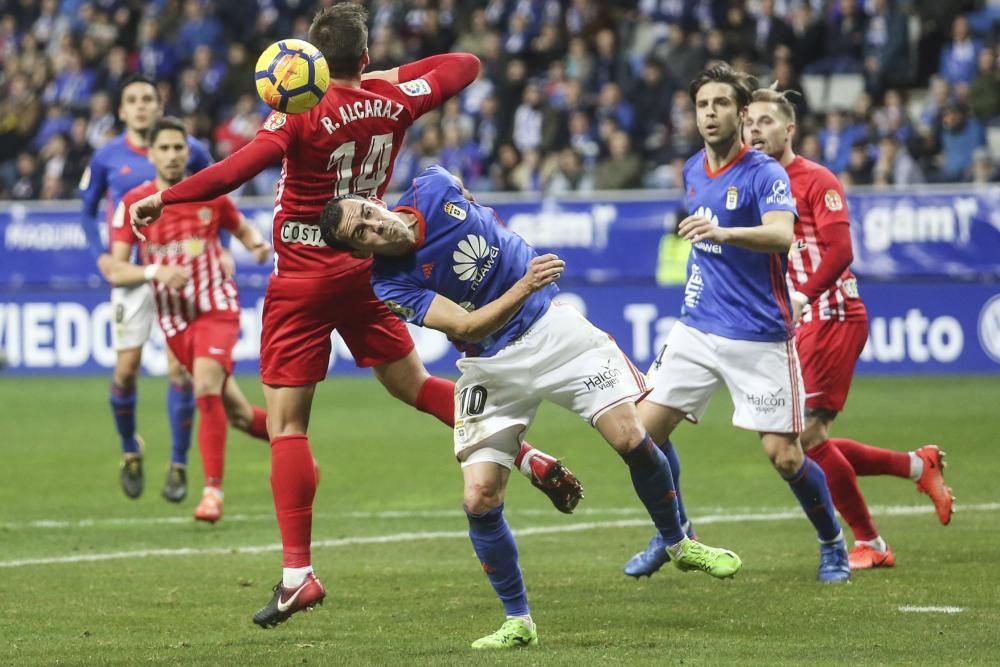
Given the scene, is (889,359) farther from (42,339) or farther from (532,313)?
(532,313)

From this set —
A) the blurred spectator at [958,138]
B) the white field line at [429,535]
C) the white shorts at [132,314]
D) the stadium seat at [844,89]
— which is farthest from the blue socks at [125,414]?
the stadium seat at [844,89]

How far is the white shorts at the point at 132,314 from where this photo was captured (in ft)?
38.6

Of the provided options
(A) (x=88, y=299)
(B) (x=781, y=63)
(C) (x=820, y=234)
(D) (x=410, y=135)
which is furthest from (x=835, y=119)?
(C) (x=820, y=234)

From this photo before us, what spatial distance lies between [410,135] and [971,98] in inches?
313

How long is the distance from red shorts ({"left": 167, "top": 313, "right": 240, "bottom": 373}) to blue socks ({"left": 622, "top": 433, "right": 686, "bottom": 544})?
14.3 ft

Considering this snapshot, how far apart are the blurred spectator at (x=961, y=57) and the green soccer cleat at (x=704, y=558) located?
54.0 ft

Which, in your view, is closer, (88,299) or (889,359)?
(889,359)

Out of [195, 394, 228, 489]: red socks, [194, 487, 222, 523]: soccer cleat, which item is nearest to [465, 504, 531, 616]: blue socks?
[194, 487, 222, 523]: soccer cleat

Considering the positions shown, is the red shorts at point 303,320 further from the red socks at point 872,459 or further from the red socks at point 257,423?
the red socks at point 257,423

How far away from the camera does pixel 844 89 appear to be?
917 inches

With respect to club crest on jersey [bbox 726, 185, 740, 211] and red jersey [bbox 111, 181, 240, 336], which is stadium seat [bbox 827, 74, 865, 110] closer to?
red jersey [bbox 111, 181, 240, 336]

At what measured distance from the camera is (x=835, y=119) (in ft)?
69.9

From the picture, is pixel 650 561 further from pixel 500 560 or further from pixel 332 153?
pixel 332 153

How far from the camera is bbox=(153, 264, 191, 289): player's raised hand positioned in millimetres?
10703
